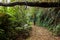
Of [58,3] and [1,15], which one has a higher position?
[58,3]

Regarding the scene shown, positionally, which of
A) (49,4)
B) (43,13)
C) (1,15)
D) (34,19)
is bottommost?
(34,19)

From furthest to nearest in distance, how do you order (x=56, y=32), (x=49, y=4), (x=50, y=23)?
1. (x=50, y=23)
2. (x=56, y=32)
3. (x=49, y=4)

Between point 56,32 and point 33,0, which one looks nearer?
point 33,0

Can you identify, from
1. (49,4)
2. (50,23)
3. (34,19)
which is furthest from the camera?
(34,19)

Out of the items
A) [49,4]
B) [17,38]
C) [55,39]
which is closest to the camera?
[49,4]

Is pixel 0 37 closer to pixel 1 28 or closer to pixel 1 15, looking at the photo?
pixel 1 28

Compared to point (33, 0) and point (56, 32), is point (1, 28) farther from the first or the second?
point (56, 32)

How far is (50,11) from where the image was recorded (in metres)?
13.2

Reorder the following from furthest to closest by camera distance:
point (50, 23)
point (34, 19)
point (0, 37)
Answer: point (34, 19) < point (50, 23) < point (0, 37)

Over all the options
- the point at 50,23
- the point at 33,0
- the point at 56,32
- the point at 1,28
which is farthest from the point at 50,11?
the point at 33,0

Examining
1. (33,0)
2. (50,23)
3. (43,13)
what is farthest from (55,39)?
(43,13)

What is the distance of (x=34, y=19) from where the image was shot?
61.1 feet

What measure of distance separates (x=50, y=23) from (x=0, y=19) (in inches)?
247

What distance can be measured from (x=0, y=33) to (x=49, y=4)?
360cm
